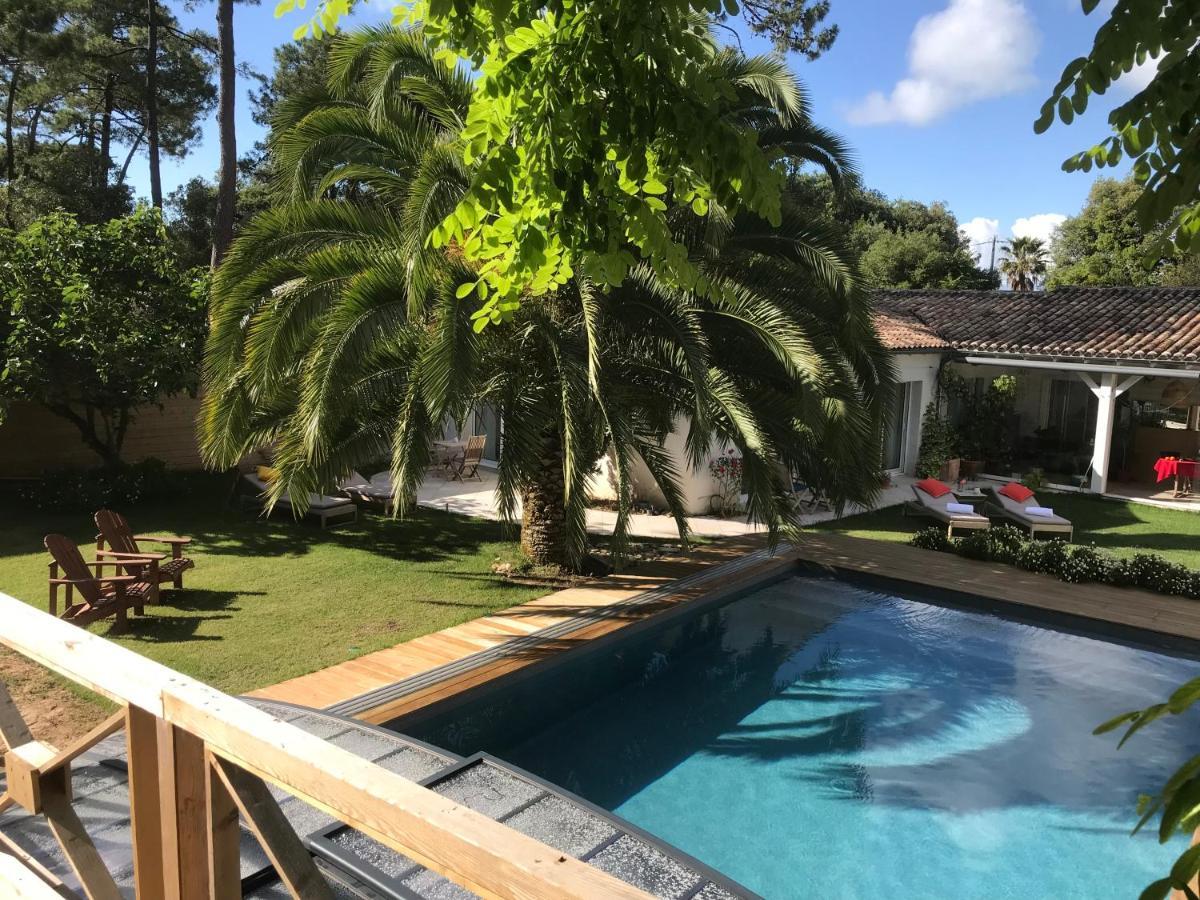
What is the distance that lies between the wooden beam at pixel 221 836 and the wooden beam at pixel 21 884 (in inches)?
30.2

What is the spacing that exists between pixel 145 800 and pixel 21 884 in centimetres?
75

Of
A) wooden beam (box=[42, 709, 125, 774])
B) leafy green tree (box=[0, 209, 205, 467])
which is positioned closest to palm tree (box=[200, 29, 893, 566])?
leafy green tree (box=[0, 209, 205, 467])

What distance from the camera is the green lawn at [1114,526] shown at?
46.6ft

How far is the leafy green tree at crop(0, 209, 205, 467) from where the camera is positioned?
1308 cm

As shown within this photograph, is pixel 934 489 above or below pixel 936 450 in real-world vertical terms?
below

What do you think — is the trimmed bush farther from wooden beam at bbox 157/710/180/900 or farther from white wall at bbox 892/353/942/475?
wooden beam at bbox 157/710/180/900

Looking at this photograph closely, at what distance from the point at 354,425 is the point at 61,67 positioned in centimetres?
2295

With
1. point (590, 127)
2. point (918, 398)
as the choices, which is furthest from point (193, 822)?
point (918, 398)

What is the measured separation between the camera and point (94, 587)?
882cm

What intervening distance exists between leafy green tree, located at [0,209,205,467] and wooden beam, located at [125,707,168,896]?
12928 millimetres

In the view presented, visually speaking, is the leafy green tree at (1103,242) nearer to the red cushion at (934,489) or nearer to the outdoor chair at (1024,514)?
the outdoor chair at (1024,514)

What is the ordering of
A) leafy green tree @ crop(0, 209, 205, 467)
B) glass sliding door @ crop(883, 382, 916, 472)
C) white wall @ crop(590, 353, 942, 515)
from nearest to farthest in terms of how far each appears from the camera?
leafy green tree @ crop(0, 209, 205, 467) < white wall @ crop(590, 353, 942, 515) < glass sliding door @ crop(883, 382, 916, 472)

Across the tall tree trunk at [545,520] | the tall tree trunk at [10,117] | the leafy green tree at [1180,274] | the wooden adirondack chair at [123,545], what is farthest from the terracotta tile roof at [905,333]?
the tall tree trunk at [10,117]

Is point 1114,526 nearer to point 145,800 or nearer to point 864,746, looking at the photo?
point 864,746
